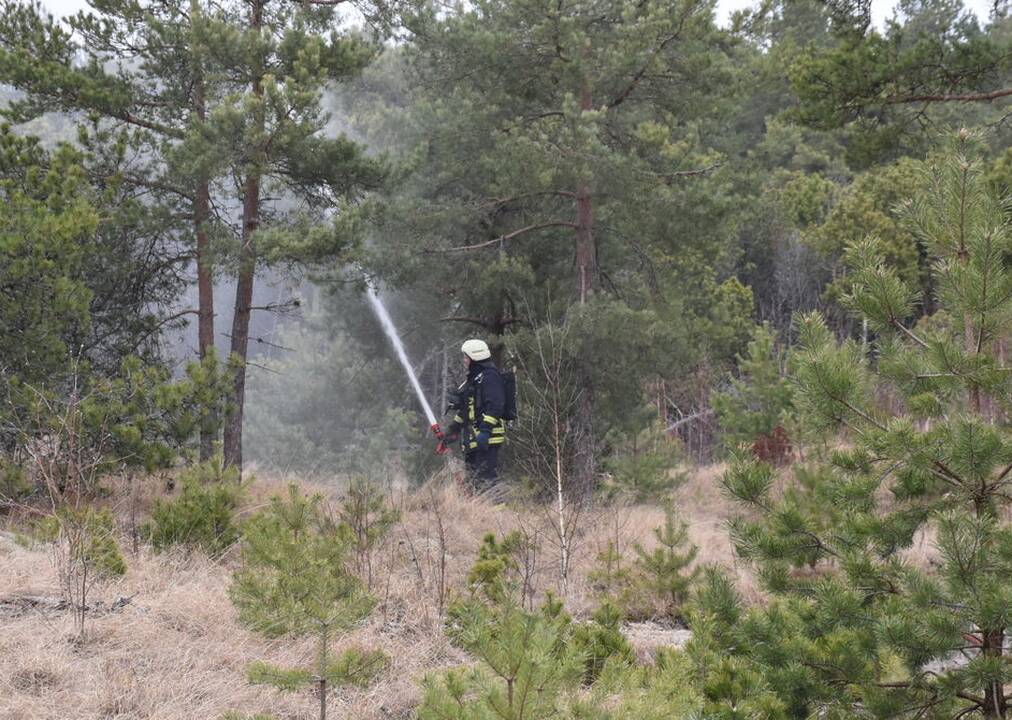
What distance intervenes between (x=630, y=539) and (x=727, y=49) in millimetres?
8254

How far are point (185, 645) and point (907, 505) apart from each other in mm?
3325

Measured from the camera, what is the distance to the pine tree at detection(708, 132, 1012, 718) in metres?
3.35

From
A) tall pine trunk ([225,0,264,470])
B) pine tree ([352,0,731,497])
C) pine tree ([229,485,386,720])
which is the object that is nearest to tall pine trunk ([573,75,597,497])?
pine tree ([352,0,731,497])

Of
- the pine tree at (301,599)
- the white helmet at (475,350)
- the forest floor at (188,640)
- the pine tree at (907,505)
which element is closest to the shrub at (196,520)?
the forest floor at (188,640)

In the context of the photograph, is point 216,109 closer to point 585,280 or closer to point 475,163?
point 475,163

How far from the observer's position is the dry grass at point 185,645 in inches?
151

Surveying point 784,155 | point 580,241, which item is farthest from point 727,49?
point 784,155

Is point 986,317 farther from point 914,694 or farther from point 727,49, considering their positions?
point 727,49

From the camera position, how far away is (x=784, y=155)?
29859 millimetres

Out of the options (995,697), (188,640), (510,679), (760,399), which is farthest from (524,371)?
(510,679)

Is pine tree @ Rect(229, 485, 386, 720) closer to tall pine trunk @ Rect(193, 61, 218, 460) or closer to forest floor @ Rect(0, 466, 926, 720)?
forest floor @ Rect(0, 466, 926, 720)

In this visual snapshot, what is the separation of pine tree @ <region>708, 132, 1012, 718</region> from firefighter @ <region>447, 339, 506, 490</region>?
616 cm

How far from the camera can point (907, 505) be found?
3.82 m

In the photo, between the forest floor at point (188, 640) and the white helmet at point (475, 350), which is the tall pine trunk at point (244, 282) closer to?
the white helmet at point (475, 350)
